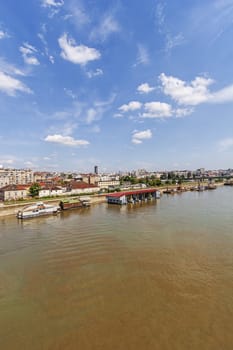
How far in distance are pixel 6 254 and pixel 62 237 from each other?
4.60m

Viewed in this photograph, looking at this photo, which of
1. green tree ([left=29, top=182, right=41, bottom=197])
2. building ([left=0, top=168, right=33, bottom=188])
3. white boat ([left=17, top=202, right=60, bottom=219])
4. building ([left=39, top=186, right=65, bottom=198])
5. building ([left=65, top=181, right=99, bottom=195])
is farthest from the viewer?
building ([left=0, top=168, right=33, bottom=188])

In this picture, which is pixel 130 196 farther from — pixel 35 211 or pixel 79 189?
pixel 35 211

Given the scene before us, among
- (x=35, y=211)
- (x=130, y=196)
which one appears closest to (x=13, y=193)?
(x=35, y=211)

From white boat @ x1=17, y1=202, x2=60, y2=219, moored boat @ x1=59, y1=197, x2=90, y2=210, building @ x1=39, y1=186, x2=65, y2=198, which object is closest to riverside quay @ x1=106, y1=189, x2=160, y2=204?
moored boat @ x1=59, y1=197, x2=90, y2=210

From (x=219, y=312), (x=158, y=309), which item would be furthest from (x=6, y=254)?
(x=219, y=312)

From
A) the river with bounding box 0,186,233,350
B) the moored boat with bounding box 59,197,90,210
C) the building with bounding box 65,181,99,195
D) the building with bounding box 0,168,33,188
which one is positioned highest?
the building with bounding box 0,168,33,188

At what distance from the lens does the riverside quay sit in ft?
129

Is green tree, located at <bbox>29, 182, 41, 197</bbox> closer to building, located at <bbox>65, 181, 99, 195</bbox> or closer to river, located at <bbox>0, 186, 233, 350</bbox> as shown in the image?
building, located at <bbox>65, 181, 99, 195</bbox>

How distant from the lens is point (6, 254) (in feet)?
48.6

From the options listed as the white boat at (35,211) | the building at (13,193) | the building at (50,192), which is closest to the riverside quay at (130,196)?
the white boat at (35,211)

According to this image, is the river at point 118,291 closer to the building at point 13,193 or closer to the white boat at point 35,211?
the white boat at point 35,211

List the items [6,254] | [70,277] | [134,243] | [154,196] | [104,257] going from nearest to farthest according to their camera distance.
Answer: [70,277] < [104,257] < [6,254] < [134,243] < [154,196]

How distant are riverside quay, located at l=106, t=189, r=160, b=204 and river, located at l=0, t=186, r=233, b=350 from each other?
20984mm

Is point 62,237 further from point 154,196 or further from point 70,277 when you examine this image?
point 154,196
